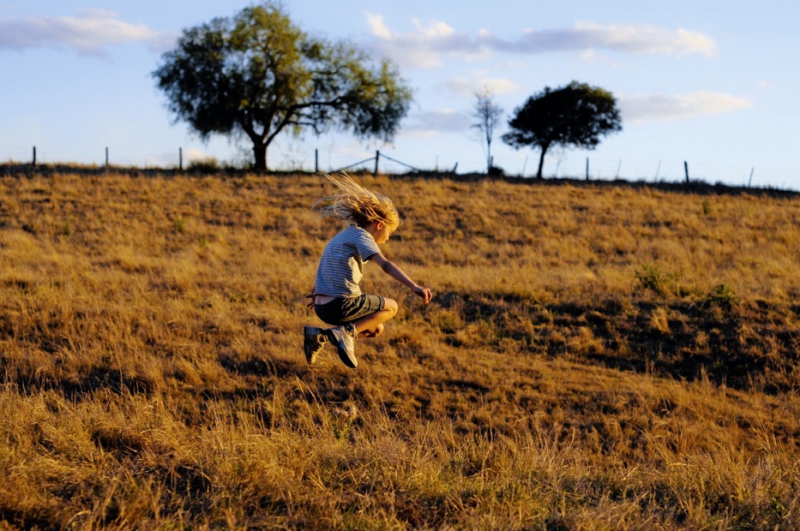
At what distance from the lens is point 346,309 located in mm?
5398

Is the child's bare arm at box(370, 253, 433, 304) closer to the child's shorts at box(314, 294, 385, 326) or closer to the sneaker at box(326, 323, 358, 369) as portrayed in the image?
the child's shorts at box(314, 294, 385, 326)

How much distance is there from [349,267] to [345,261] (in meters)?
0.06

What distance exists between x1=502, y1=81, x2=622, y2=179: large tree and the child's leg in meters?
44.1

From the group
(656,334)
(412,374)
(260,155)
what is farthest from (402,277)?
(260,155)

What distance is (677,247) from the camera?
19328 mm

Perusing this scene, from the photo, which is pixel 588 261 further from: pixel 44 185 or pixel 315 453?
pixel 44 185

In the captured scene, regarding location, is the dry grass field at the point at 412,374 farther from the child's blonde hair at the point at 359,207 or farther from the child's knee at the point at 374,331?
the child's blonde hair at the point at 359,207

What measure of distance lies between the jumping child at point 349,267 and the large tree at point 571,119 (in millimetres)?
44275

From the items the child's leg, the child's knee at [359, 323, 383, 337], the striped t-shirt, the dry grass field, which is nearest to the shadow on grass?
the dry grass field

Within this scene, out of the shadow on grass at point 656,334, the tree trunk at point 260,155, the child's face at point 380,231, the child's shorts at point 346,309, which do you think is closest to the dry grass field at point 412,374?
the shadow on grass at point 656,334

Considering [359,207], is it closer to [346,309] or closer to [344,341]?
[346,309]

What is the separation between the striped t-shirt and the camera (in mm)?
5172

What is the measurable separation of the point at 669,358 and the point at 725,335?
1.38 meters

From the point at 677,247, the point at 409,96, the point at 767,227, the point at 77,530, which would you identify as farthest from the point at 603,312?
the point at 409,96
